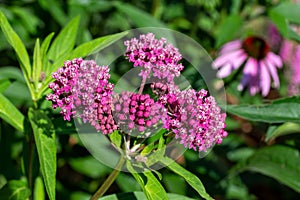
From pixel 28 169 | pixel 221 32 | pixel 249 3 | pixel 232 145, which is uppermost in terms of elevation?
pixel 249 3

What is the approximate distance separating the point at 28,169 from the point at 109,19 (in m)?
1.06

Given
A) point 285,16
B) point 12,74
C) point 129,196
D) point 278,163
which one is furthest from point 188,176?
point 285,16

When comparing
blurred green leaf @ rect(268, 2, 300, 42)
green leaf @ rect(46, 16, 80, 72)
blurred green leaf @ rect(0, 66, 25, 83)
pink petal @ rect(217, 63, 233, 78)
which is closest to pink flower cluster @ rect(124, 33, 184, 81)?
green leaf @ rect(46, 16, 80, 72)

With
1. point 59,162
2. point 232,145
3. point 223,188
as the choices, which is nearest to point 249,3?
point 232,145

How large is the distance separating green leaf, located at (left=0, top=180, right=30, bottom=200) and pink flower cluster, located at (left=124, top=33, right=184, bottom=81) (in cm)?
40

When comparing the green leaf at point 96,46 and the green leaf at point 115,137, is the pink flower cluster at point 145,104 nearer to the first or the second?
the green leaf at point 115,137

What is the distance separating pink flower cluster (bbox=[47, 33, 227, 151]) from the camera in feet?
2.76

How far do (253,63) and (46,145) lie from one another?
116 centimetres

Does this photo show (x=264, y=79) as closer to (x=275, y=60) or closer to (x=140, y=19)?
(x=275, y=60)

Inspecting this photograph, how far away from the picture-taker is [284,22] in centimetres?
162

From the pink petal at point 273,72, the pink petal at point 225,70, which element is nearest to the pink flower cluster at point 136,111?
the pink petal at point 225,70

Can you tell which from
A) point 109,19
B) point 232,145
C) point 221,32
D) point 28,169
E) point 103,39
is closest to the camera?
point 103,39

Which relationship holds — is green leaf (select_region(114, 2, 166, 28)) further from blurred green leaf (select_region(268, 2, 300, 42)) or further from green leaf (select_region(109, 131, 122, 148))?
green leaf (select_region(109, 131, 122, 148))

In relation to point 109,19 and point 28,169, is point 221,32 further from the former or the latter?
point 28,169
